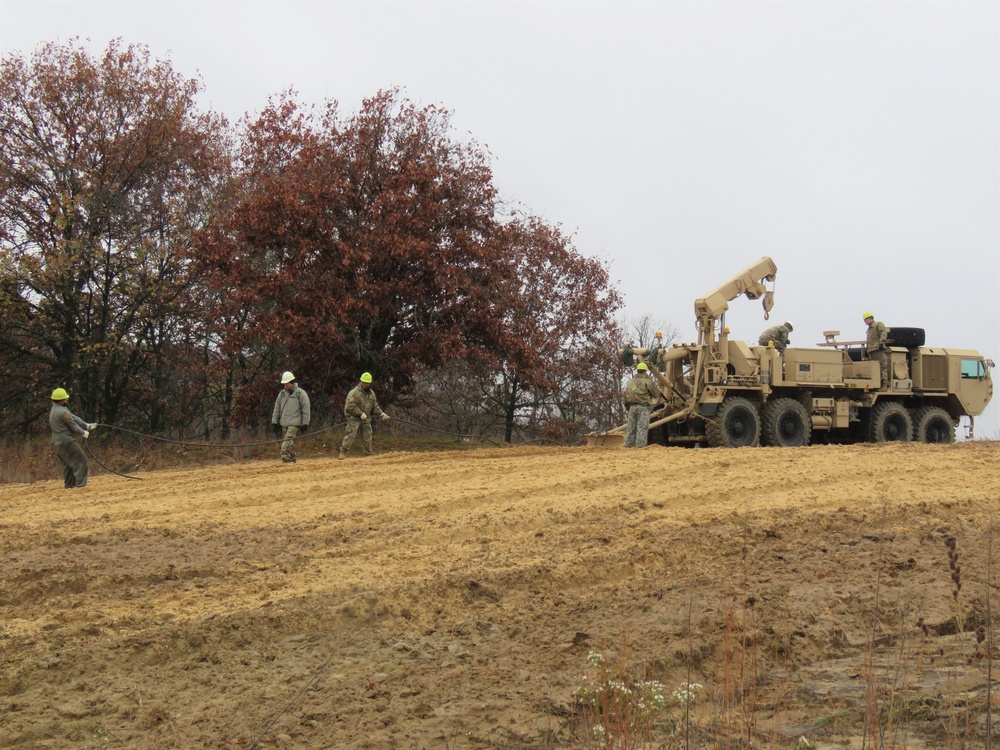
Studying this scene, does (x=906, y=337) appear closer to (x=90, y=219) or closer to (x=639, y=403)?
(x=639, y=403)

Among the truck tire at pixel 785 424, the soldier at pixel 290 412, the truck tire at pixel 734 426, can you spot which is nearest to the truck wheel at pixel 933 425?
the truck tire at pixel 785 424

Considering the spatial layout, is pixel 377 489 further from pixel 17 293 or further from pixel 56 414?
pixel 17 293

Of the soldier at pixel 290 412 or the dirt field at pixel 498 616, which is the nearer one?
the dirt field at pixel 498 616

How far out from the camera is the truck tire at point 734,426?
1920cm

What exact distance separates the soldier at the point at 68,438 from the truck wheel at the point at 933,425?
1643cm

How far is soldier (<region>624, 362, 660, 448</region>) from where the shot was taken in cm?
1880

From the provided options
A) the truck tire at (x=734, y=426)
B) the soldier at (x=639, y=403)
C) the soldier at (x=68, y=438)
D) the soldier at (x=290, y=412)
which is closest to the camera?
the soldier at (x=68, y=438)

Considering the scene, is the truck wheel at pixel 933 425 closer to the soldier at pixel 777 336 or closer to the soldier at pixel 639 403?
the soldier at pixel 777 336

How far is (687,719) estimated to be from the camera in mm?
5652

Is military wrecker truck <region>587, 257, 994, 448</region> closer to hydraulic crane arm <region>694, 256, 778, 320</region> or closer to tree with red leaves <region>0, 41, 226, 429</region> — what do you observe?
hydraulic crane arm <region>694, 256, 778, 320</region>

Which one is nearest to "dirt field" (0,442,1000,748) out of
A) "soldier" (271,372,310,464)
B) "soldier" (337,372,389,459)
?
"soldier" (271,372,310,464)

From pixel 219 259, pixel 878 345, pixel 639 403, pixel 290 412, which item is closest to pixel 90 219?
pixel 219 259

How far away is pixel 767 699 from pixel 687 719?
1180 mm

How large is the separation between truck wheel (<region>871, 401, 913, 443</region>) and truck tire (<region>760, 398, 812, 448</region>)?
206cm
